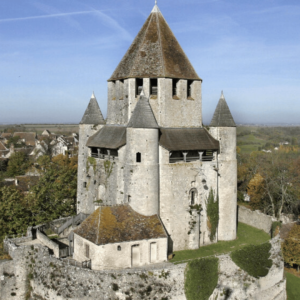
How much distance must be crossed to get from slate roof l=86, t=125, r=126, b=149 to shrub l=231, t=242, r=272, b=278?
36.0ft

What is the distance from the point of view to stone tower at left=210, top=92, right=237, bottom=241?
26594mm

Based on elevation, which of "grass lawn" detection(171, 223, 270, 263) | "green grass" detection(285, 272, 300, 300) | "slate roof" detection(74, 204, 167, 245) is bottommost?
"green grass" detection(285, 272, 300, 300)

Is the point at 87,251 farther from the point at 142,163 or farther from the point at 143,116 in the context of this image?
the point at 143,116

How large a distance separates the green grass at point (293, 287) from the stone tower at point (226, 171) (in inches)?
217

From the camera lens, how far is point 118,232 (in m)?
21.2

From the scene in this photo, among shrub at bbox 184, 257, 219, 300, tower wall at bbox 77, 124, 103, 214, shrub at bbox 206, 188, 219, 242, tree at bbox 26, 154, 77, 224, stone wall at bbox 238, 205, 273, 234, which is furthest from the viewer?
tree at bbox 26, 154, 77, 224

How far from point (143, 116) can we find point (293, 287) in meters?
17.5

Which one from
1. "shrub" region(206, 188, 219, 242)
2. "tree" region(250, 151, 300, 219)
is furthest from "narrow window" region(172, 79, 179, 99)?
"tree" region(250, 151, 300, 219)

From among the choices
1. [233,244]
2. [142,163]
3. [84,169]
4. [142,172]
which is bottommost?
[233,244]

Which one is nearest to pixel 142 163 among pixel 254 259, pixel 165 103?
pixel 165 103

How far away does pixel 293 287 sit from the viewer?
26.1 meters

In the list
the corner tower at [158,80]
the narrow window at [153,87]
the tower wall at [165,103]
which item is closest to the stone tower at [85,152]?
the corner tower at [158,80]

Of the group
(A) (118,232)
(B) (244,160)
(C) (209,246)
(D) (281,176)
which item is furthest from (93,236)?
(B) (244,160)

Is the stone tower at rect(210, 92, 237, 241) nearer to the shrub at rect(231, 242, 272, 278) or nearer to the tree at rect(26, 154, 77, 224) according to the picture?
the shrub at rect(231, 242, 272, 278)
